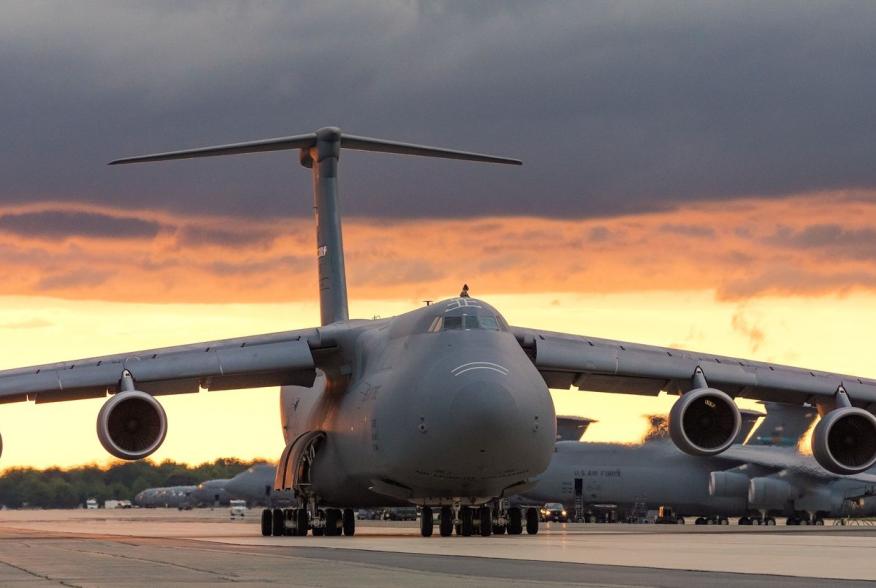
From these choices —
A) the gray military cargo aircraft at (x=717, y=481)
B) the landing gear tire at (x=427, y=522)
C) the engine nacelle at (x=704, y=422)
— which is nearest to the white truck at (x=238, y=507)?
the gray military cargo aircraft at (x=717, y=481)

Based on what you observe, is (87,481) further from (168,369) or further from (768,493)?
(168,369)

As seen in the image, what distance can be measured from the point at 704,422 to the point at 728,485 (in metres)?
29.1

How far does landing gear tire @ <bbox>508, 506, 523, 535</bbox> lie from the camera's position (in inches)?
1061

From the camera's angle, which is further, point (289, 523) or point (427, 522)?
point (289, 523)

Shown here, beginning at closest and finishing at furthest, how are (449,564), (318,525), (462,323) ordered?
(449,564), (462,323), (318,525)

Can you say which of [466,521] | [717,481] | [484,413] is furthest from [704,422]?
[717,481]

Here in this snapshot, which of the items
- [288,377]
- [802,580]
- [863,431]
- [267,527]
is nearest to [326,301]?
[288,377]

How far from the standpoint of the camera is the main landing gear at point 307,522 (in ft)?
92.9

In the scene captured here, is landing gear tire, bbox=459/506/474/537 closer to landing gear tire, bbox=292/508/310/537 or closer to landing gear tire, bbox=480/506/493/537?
landing gear tire, bbox=480/506/493/537

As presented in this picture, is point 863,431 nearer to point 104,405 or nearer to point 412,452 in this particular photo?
point 412,452

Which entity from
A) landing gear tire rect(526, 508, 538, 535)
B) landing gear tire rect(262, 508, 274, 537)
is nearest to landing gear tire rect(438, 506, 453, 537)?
landing gear tire rect(526, 508, 538, 535)

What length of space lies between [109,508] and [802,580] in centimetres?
8751

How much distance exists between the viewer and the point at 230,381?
96.8ft

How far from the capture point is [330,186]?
3353cm
